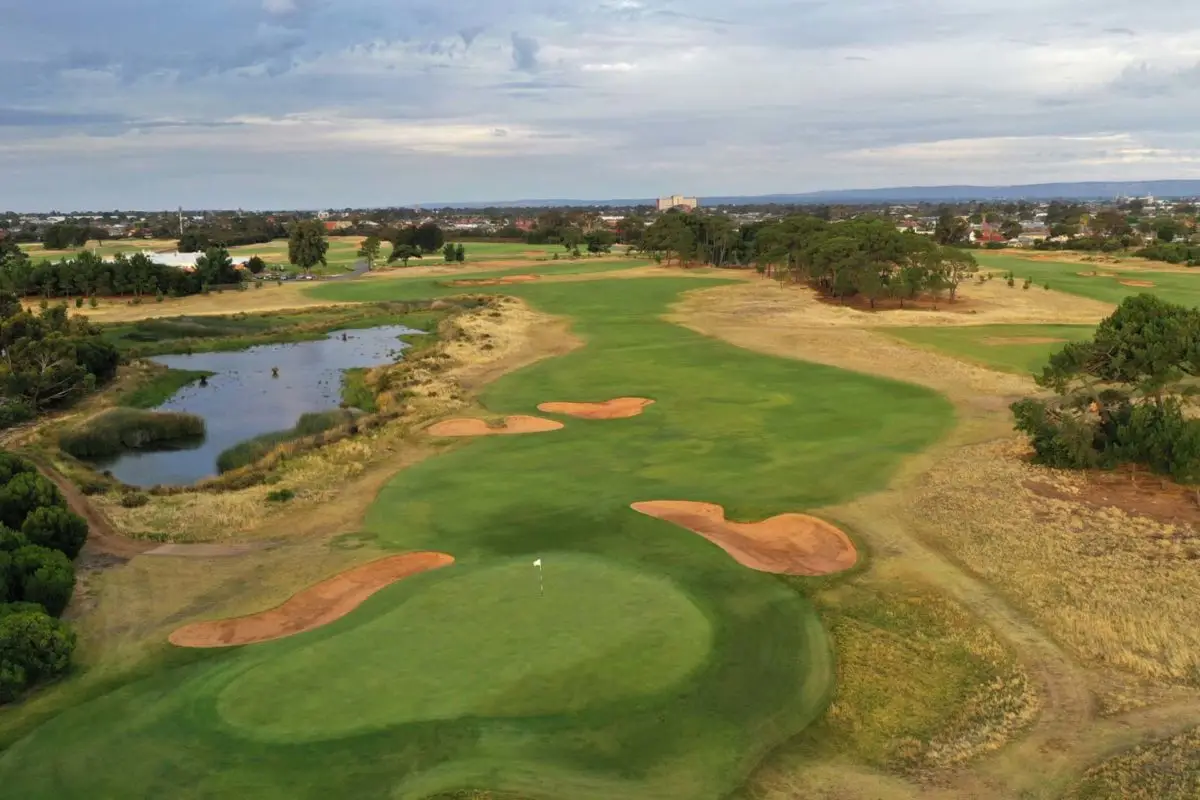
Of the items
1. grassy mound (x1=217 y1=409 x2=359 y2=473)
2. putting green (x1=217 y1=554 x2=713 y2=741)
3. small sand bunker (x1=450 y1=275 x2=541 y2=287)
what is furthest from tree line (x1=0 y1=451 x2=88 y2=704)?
small sand bunker (x1=450 y1=275 x2=541 y2=287)

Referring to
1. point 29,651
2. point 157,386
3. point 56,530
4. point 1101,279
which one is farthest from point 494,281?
point 29,651

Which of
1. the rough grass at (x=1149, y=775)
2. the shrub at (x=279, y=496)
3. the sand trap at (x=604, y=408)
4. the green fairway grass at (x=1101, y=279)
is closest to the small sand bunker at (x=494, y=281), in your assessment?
the green fairway grass at (x=1101, y=279)

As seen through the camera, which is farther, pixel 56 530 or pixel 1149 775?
pixel 56 530

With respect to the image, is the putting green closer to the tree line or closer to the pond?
the tree line

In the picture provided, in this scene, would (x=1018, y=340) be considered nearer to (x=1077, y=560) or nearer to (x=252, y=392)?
(x=1077, y=560)

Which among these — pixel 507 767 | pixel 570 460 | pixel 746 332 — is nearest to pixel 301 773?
pixel 507 767

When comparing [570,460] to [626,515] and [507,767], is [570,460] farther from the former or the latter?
[507,767]

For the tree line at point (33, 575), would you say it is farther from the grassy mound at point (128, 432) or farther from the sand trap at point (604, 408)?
the sand trap at point (604, 408)
